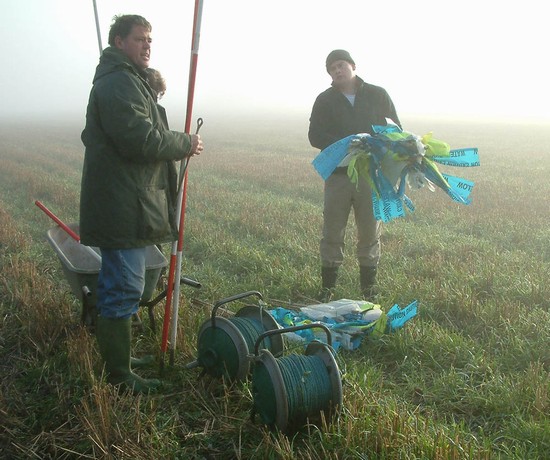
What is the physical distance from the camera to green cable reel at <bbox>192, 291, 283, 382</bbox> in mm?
3430

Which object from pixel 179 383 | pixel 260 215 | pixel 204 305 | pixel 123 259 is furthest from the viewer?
pixel 260 215

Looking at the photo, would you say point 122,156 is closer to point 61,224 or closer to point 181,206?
point 181,206

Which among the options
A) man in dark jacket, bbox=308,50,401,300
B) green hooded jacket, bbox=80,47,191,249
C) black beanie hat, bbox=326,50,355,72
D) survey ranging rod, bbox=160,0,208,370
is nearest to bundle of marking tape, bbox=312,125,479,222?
man in dark jacket, bbox=308,50,401,300

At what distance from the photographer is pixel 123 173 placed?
3.34 m

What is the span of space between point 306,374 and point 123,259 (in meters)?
1.31

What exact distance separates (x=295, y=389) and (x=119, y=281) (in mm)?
1274

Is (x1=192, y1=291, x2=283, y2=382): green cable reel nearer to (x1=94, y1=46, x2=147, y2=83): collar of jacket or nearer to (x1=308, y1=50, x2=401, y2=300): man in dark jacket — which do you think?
(x1=94, y1=46, x2=147, y2=83): collar of jacket

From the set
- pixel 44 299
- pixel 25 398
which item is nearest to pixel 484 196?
pixel 44 299

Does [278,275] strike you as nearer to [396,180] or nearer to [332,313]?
[332,313]

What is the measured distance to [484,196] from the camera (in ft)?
37.6

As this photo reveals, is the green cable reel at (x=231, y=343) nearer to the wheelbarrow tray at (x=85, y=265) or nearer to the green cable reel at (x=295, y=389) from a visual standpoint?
the green cable reel at (x=295, y=389)

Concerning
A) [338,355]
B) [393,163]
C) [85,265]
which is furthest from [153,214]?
[85,265]

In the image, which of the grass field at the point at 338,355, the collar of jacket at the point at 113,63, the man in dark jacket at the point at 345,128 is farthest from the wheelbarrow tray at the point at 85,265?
the man in dark jacket at the point at 345,128

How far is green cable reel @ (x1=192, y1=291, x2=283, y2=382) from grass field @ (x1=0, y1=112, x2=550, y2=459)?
0.12 m
